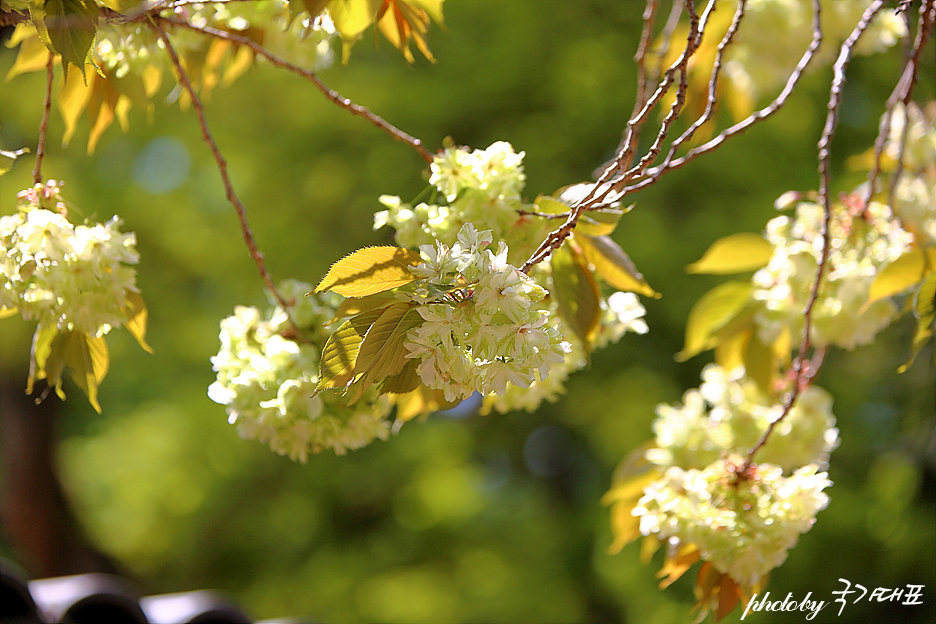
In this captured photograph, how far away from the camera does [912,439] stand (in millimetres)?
2955

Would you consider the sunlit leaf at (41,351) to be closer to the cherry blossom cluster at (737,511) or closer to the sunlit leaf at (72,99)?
the sunlit leaf at (72,99)

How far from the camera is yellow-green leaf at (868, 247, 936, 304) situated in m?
0.85

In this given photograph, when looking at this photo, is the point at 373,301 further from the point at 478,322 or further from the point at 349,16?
the point at 349,16

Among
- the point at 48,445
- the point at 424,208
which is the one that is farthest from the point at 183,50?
the point at 48,445

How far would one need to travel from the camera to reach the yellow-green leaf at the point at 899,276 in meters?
0.85

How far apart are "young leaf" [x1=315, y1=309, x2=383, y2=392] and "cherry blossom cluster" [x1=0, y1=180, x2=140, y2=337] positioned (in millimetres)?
207

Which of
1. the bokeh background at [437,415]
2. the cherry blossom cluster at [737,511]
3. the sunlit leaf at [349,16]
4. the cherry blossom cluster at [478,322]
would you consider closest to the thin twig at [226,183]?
the sunlit leaf at [349,16]

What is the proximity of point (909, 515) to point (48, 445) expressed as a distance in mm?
4647

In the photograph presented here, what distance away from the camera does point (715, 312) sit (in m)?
1.08

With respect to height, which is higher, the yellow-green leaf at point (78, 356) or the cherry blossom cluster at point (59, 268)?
the cherry blossom cluster at point (59, 268)

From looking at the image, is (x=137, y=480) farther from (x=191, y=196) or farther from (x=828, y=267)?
(x=828, y=267)

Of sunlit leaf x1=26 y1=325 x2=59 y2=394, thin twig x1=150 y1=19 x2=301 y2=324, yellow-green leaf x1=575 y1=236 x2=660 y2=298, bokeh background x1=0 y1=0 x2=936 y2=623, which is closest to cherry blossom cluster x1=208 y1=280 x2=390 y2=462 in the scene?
thin twig x1=150 y1=19 x2=301 y2=324

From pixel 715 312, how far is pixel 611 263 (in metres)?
0.42

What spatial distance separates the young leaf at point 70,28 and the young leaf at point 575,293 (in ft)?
1.36
